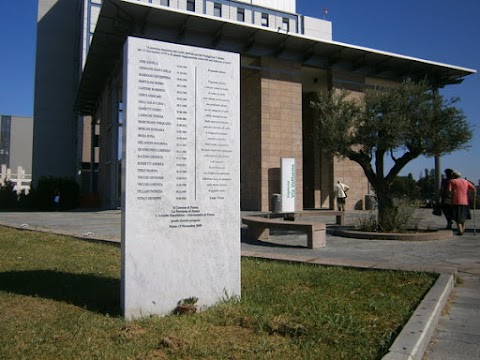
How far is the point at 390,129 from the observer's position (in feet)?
39.9

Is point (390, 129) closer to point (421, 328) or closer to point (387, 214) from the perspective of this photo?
point (387, 214)

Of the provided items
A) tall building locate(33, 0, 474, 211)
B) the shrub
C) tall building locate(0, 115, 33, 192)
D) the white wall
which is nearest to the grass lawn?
tall building locate(33, 0, 474, 211)

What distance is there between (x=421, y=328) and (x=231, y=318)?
169 cm

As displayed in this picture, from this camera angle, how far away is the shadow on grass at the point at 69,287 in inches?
194

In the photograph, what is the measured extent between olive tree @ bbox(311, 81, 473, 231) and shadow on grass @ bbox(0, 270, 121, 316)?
332 inches

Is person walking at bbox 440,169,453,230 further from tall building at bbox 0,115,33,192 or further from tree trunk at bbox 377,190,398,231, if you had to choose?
tall building at bbox 0,115,33,192

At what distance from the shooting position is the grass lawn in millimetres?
3555

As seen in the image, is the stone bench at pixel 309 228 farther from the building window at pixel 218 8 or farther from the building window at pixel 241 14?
the building window at pixel 241 14

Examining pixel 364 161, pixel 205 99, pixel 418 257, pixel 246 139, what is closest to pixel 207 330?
pixel 205 99

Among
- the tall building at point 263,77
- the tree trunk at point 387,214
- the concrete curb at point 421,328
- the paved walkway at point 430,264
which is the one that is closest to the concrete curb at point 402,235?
the paved walkway at point 430,264

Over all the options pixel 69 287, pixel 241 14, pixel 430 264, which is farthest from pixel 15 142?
pixel 430 264

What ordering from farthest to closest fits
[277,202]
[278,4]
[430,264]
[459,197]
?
[278,4]
[277,202]
[459,197]
[430,264]

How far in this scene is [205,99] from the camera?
4953mm

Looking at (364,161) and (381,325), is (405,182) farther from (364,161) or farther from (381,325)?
(381,325)
